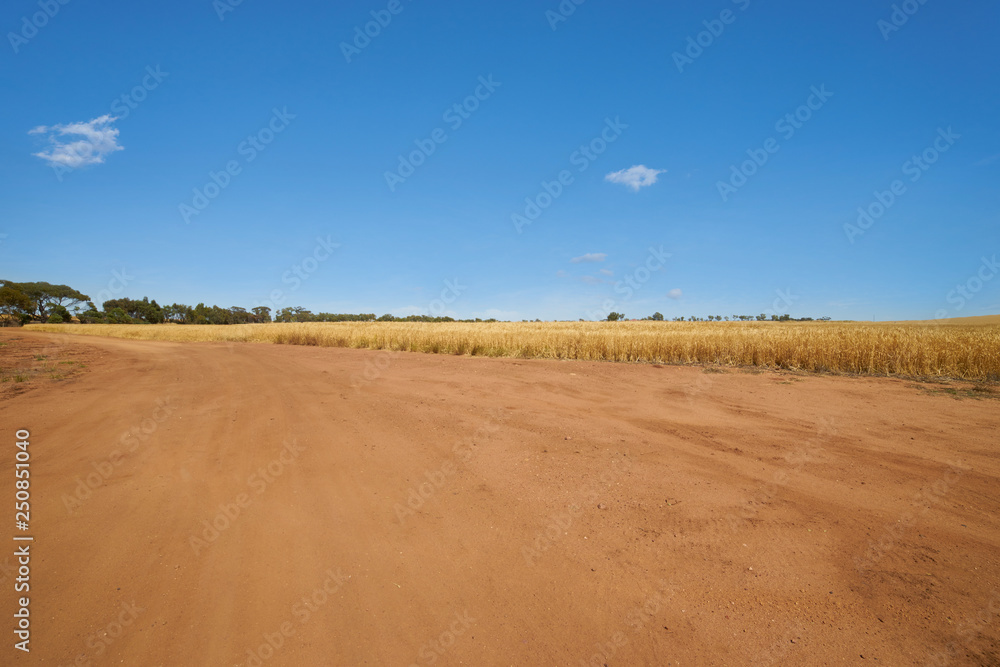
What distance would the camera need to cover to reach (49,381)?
7789mm

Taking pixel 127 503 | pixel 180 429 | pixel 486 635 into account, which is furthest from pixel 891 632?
pixel 180 429

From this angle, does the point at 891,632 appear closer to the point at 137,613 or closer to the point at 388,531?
the point at 388,531
